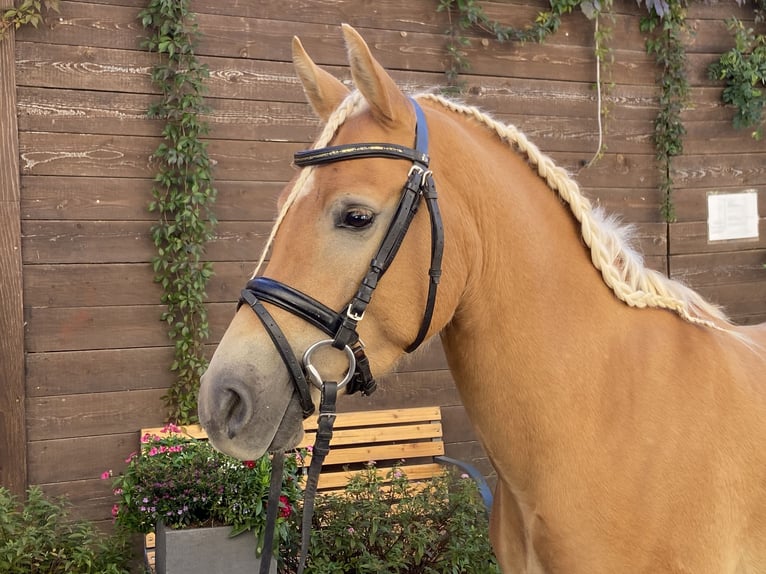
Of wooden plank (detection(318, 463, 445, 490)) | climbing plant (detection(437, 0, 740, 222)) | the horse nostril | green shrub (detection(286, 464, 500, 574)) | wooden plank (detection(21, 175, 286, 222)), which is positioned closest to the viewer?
the horse nostril

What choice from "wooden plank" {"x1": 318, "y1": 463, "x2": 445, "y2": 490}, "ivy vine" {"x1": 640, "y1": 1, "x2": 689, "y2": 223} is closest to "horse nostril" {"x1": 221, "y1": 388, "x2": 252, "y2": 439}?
"wooden plank" {"x1": 318, "y1": 463, "x2": 445, "y2": 490}

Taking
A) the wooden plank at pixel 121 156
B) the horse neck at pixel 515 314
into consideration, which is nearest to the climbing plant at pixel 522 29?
the wooden plank at pixel 121 156

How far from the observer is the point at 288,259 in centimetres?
149

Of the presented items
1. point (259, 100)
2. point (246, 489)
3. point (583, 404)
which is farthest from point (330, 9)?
point (583, 404)

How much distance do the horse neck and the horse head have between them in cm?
12

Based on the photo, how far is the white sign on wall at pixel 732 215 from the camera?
17.6ft

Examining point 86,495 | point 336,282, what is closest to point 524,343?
point 336,282

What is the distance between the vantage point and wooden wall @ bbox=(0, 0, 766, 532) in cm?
376

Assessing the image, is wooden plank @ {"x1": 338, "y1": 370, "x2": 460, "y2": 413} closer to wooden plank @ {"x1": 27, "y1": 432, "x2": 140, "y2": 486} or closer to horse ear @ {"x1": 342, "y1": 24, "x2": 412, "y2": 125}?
wooden plank @ {"x1": 27, "y1": 432, "x2": 140, "y2": 486}

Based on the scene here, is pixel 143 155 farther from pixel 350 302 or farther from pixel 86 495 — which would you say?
pixel 350 302

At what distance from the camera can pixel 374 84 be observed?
5.00 ft

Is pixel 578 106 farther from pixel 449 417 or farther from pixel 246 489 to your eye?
pixel 246 489

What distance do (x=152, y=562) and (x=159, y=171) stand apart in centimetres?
217

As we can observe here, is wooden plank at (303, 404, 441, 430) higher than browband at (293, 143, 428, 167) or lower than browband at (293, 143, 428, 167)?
lower
